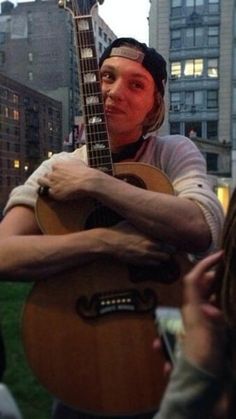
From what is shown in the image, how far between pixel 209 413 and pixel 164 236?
55 centimetres

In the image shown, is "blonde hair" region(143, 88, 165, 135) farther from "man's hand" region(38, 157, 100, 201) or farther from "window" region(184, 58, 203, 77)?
"window" region(184, 58, 203, 77)

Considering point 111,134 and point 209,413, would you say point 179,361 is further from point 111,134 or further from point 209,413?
point 111,134

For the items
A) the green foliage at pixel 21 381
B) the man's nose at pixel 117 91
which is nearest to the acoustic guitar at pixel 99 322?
the man's nose at pixel 117 91

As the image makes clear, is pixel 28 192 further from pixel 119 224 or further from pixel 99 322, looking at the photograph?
pixel 99 322

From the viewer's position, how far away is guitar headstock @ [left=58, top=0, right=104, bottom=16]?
5.65 feet

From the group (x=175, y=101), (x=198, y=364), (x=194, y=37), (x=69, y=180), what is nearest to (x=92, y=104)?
(x=69, y=180)

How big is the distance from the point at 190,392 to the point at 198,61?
49.7 meters

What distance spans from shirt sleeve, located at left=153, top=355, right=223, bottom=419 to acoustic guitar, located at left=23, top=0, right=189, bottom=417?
0.44 meters

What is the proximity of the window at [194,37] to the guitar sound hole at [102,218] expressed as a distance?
48481 mm

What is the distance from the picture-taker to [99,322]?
1.46m

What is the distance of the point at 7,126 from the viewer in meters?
57.1

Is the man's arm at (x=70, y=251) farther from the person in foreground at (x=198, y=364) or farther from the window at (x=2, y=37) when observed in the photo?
the window at (x=2, y=37)

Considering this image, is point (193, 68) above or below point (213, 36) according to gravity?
below

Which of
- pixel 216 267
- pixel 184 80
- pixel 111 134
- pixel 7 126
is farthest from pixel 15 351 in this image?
pixel 7 126
